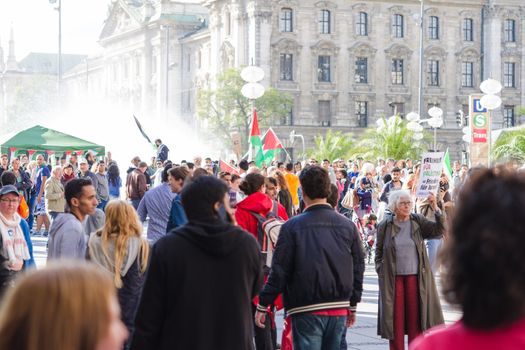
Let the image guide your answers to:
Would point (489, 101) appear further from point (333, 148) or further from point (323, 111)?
point (323, 111)

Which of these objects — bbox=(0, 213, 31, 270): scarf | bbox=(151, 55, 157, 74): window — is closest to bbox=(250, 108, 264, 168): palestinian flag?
bbox=(0, 213, 31, 270): scarf

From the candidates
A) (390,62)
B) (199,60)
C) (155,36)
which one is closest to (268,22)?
(390,62)

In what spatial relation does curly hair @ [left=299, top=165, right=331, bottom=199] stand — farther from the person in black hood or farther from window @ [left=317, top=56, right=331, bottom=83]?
window @ [left=317, top=56, right=331, bottom=83]

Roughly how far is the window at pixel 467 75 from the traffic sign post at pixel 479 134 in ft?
191

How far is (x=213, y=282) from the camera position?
5.52 m

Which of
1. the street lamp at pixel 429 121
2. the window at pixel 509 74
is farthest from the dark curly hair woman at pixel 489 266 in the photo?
the window at pixel 509 74

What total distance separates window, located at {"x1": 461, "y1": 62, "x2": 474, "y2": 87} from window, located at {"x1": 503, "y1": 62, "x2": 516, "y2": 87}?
2.26 m

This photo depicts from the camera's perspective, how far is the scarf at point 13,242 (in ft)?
28.1

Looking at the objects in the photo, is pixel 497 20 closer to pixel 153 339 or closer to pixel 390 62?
pixel 390 62

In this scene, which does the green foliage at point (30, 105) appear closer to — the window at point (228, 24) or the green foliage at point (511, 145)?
the window at point (228, 24)

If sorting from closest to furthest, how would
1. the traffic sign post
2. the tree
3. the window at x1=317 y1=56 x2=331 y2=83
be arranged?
the traffic sign post → the tree → the window at x1=317 y1=56 x2=331 y2=83

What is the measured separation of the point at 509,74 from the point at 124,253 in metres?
80.2

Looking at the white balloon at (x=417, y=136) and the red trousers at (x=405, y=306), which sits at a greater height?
the white balloon at (x=417, y=136)

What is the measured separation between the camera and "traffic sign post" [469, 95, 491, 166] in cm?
2608
